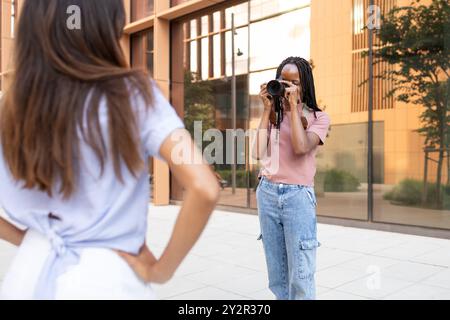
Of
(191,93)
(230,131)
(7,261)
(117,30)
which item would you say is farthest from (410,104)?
(117,30)

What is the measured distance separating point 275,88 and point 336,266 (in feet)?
9.36

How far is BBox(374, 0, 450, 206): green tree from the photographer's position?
6.44 meters

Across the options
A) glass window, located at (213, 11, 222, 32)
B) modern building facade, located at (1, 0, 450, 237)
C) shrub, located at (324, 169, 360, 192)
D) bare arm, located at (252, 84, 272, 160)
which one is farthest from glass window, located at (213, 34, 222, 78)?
bare arm, located at (252, 84, 272, 160)

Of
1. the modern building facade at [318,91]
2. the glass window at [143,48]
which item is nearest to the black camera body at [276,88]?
the modern building facade at [318,91]

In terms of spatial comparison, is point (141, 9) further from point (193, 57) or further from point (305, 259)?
point (305, 259)

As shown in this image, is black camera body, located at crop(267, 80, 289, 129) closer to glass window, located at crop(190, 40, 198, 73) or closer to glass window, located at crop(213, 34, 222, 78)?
glass window, located at crop(213, 34, 222, 78)

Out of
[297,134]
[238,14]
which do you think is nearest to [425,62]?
[238,14]

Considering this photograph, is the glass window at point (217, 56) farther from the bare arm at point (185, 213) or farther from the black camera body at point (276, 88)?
the bare arm at point (185, 213)

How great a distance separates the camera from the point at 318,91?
7777 mm

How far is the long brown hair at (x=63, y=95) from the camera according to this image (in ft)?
3.53

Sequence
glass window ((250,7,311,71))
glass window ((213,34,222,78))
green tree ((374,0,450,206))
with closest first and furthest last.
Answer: green tree ((374,0,450,206)) → glass window ((250,7,311,71)) → glass window ((213,34,222,78))

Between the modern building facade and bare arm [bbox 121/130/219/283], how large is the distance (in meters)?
6.00

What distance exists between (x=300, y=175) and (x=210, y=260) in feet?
9.50

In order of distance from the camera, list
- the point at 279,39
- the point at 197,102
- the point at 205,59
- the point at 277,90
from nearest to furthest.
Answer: the point at 277,90 < the point at 279,39 < the point at 205,59 < the point at 197,102
